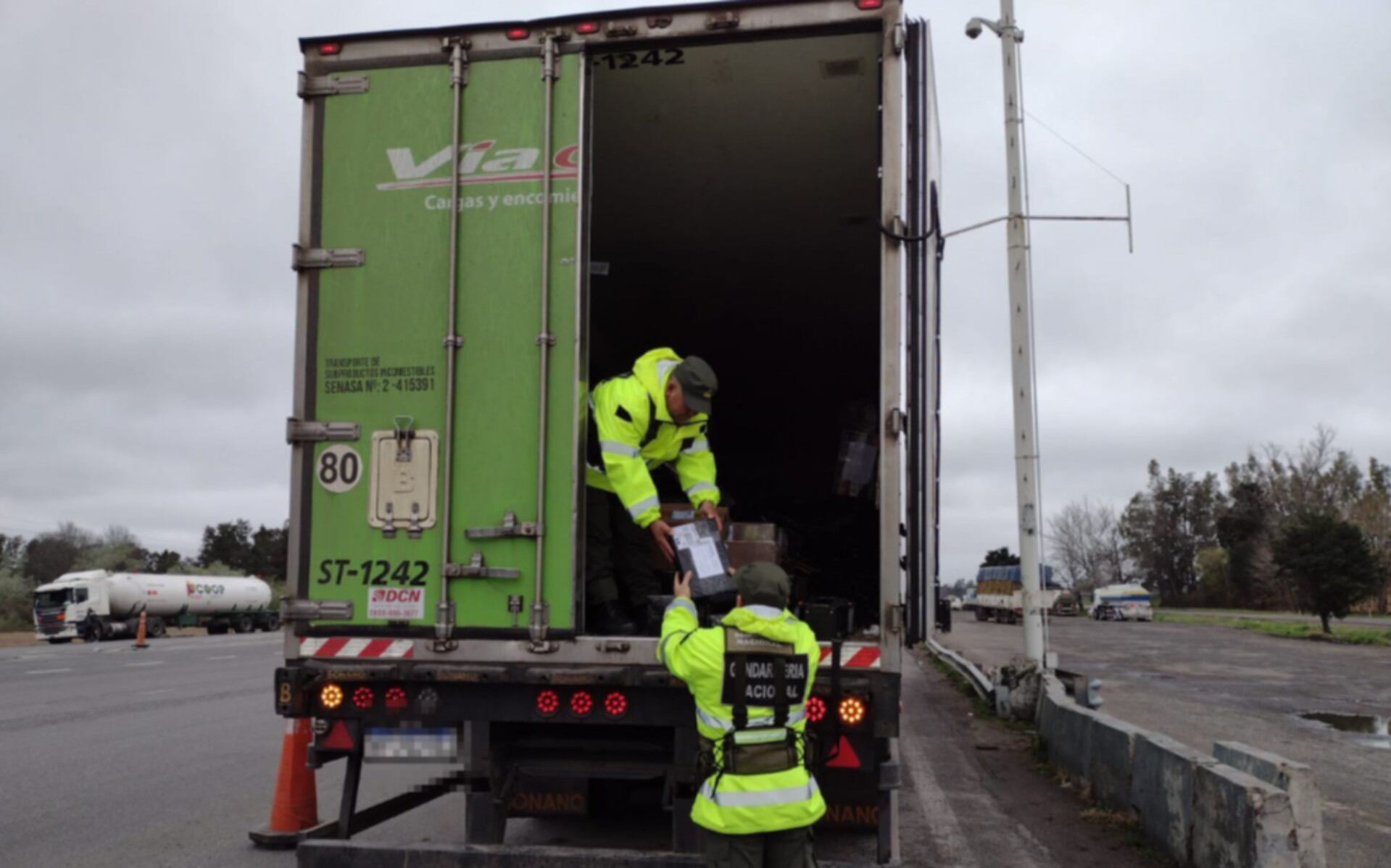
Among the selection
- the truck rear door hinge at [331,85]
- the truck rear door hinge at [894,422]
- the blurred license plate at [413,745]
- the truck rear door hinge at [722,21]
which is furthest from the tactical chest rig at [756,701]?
the truck rear door hinge at [331,85]

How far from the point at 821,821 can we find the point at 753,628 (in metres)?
1.57

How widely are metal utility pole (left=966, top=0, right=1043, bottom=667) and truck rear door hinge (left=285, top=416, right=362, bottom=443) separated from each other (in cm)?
900

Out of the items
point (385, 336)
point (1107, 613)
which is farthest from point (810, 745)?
point (1107, 613)

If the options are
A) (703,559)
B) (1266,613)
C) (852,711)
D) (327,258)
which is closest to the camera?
(852,711)

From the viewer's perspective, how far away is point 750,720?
4094mm

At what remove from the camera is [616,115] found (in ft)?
22.7

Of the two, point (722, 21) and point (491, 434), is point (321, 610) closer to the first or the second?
point (491, 434)

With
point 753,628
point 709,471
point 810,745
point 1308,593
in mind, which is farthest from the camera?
point 1308,593

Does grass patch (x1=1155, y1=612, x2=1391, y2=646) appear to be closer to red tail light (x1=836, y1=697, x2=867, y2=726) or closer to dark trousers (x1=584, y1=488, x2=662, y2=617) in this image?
dark trousers (x1=584, y1=488, x2=662, y2=617)

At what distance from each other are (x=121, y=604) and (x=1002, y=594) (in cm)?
4034

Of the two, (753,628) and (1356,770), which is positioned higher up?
(753,628)

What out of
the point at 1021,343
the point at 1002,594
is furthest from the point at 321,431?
the point at 1002,594

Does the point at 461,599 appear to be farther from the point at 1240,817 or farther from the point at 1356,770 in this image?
the point at 1356,770

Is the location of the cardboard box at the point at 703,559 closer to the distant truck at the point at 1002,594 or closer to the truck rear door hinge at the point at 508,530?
the truck rear door hinge at the point at 508,530
